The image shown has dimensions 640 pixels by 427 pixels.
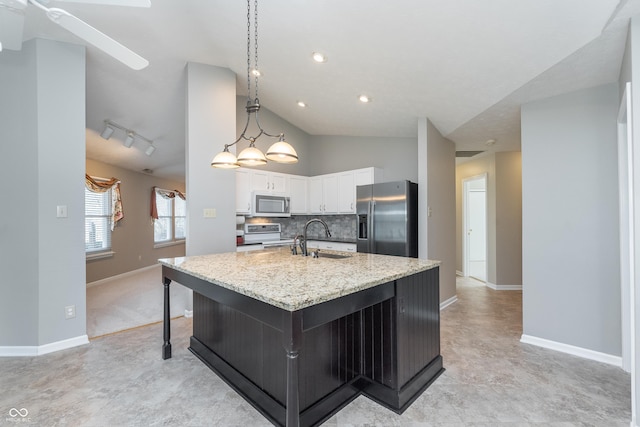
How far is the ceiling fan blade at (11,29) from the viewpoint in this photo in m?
2.15

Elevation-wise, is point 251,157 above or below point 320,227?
above

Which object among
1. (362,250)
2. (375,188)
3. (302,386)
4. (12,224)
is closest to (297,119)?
(375,188)

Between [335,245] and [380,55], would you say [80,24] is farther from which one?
[335,245]

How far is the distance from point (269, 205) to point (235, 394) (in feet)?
9.83

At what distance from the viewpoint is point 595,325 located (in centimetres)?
261

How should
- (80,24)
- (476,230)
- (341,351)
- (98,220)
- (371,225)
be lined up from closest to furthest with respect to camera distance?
(80,24) < (341,351) < (371,225) < (98,220) < (476,230)

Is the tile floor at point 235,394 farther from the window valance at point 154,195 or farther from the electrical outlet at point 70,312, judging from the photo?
the window valance at point 154,195

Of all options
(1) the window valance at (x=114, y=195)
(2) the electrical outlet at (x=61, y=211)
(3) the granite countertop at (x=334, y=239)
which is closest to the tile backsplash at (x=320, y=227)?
(3) the granite countertop at (x=334, y=239)

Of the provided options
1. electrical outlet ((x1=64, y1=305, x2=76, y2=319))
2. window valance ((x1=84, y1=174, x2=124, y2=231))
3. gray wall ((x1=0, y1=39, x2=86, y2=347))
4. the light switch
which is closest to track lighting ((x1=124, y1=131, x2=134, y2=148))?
window valance ((x1=84, y1=174, x2=124, y2=231))

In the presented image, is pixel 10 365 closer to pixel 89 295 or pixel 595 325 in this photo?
pixel 89 295

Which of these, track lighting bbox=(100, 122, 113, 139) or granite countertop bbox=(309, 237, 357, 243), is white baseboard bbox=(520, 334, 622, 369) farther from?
track lighting bbox=(100, 122, 113, 139)

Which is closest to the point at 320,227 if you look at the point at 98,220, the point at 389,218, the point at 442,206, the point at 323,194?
the point at 323,194

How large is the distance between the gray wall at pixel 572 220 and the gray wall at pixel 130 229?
674 centimetres

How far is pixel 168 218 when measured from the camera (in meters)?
8.08
